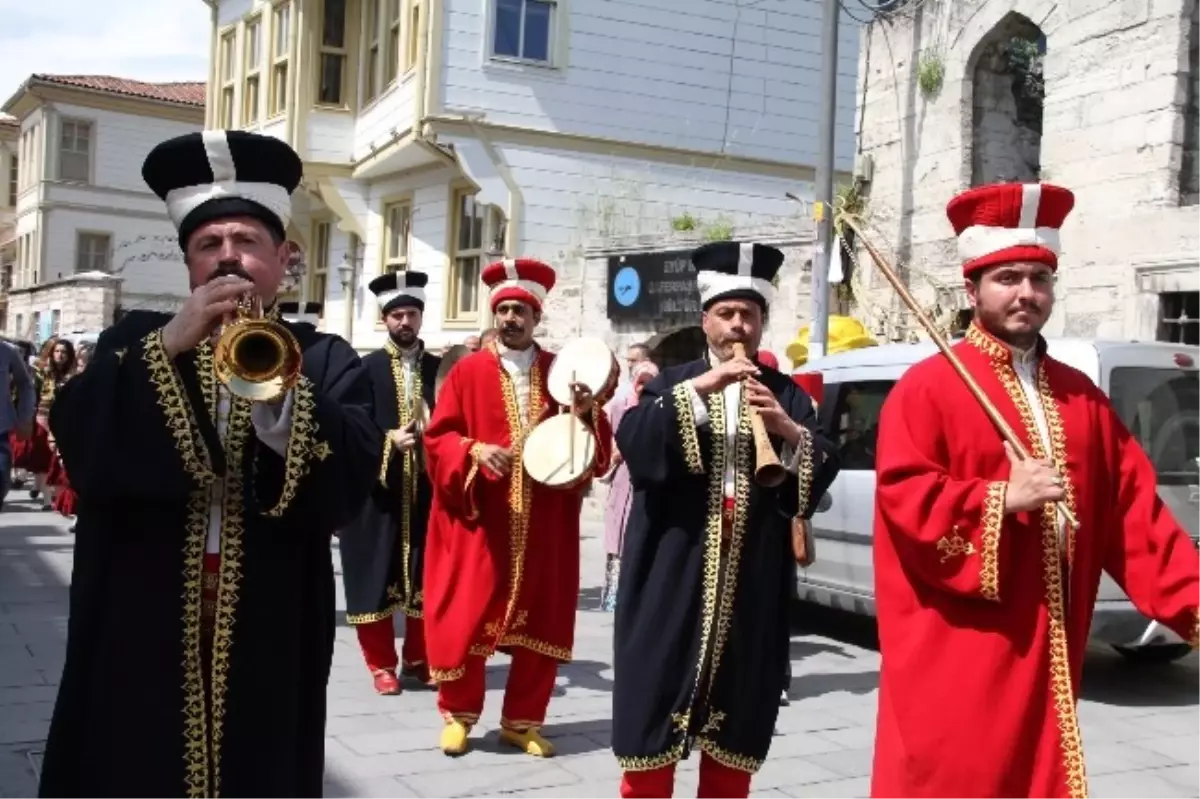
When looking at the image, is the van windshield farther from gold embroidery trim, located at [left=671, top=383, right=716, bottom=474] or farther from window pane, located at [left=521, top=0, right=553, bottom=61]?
window pane, located at [left=521, top=0, right=553, bottom=61]

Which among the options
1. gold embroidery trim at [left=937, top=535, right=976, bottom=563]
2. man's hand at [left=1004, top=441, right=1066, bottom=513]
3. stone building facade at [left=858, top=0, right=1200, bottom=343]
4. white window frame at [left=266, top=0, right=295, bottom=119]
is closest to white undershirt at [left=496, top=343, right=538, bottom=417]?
gold embroidery trim at [left=937, top=535, right=976, bottom=563]

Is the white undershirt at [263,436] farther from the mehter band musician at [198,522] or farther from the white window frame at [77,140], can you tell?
the white window frame at [77,140]

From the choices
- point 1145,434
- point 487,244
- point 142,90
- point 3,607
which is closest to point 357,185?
point 487,244

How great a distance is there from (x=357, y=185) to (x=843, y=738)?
46.8 feet

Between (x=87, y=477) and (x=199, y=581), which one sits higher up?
(x=87, y=477)

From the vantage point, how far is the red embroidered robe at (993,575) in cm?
321

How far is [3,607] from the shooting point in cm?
866

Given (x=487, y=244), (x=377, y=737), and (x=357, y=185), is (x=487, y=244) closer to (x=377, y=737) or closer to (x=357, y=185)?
(x=357, y=185)

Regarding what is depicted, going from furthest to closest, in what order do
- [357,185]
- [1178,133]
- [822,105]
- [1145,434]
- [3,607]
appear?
1. [357,185]
2. [822,105]
3. [1178,133]
4. [3,607]
5. [1145,434]

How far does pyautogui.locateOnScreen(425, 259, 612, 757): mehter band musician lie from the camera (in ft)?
18.5

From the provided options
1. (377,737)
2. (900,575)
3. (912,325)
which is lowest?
(377,737)

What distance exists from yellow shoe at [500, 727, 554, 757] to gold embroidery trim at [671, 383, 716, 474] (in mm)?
1849

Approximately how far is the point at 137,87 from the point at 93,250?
193 inches

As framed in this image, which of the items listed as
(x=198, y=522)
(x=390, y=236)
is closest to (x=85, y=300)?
(x=390, y=236)
